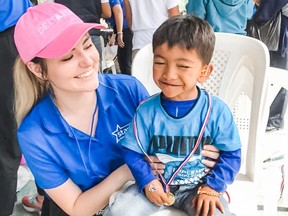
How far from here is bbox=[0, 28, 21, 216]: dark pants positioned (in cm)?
188

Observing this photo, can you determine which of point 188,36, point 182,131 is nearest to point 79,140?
point 182,131

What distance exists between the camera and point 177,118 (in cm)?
102

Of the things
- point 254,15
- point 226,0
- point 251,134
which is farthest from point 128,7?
point 251,134

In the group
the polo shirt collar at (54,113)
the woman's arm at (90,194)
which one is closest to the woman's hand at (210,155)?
the woman's arm at (90,194)

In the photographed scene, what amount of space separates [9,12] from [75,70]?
0.96 m

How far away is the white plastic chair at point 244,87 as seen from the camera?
4.16 ft

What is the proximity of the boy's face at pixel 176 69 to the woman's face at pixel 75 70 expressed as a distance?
190 mm

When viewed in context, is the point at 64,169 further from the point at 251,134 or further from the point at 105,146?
the point at 251,134

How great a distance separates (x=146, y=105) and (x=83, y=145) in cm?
24

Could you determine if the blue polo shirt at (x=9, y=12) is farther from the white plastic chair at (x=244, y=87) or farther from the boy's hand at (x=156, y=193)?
the boy's hand at (x=156, y=193)

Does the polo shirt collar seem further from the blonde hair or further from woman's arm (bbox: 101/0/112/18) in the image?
woman's arm (bbox: 101/0/112/18)

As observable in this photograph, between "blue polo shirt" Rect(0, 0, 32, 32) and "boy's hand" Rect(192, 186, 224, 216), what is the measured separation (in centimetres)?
131

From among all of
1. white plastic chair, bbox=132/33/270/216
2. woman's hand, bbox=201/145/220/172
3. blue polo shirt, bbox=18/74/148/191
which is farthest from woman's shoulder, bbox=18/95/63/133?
white plastic chair, bbox=132/33/270/216

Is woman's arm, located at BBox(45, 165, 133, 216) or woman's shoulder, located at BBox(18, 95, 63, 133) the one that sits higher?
woman's shoulder, located at BBox(18, 95, 63, 133)
